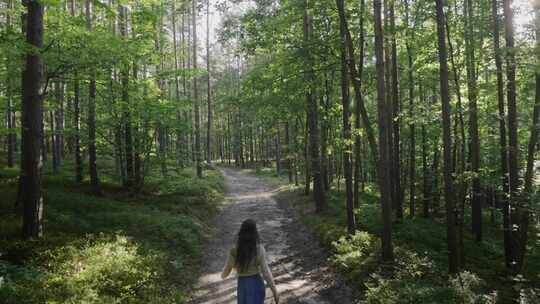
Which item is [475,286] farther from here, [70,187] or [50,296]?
[70,187]

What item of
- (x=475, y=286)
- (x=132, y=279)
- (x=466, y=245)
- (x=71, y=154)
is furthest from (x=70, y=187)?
(x=71, y=154)

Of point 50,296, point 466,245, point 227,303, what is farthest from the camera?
point 466,245

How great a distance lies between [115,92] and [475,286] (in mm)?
14569

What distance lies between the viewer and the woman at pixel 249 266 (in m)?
4.77

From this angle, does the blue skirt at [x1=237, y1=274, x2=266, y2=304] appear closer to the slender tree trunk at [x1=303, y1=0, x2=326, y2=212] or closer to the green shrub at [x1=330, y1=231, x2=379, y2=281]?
the green shrub at [x1=330, y1=231, x2=379, y2=281]

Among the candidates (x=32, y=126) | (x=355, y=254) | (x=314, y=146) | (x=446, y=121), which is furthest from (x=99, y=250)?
(x=314, y=146)

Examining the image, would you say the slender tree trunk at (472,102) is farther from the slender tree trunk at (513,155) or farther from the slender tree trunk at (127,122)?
the slender tree trunk at (127,122)

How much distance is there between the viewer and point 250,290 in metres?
4.80

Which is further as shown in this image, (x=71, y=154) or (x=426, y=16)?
(x=71, y=154)

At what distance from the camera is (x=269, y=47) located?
12906 millimetres

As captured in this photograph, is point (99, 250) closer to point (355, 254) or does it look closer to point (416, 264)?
point (355, 254)

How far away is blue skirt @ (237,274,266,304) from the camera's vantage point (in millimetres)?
4781

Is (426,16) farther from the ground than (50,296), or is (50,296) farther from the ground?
(426,16)

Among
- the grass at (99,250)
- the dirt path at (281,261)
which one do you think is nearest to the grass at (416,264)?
the dirt path at (281,261)
